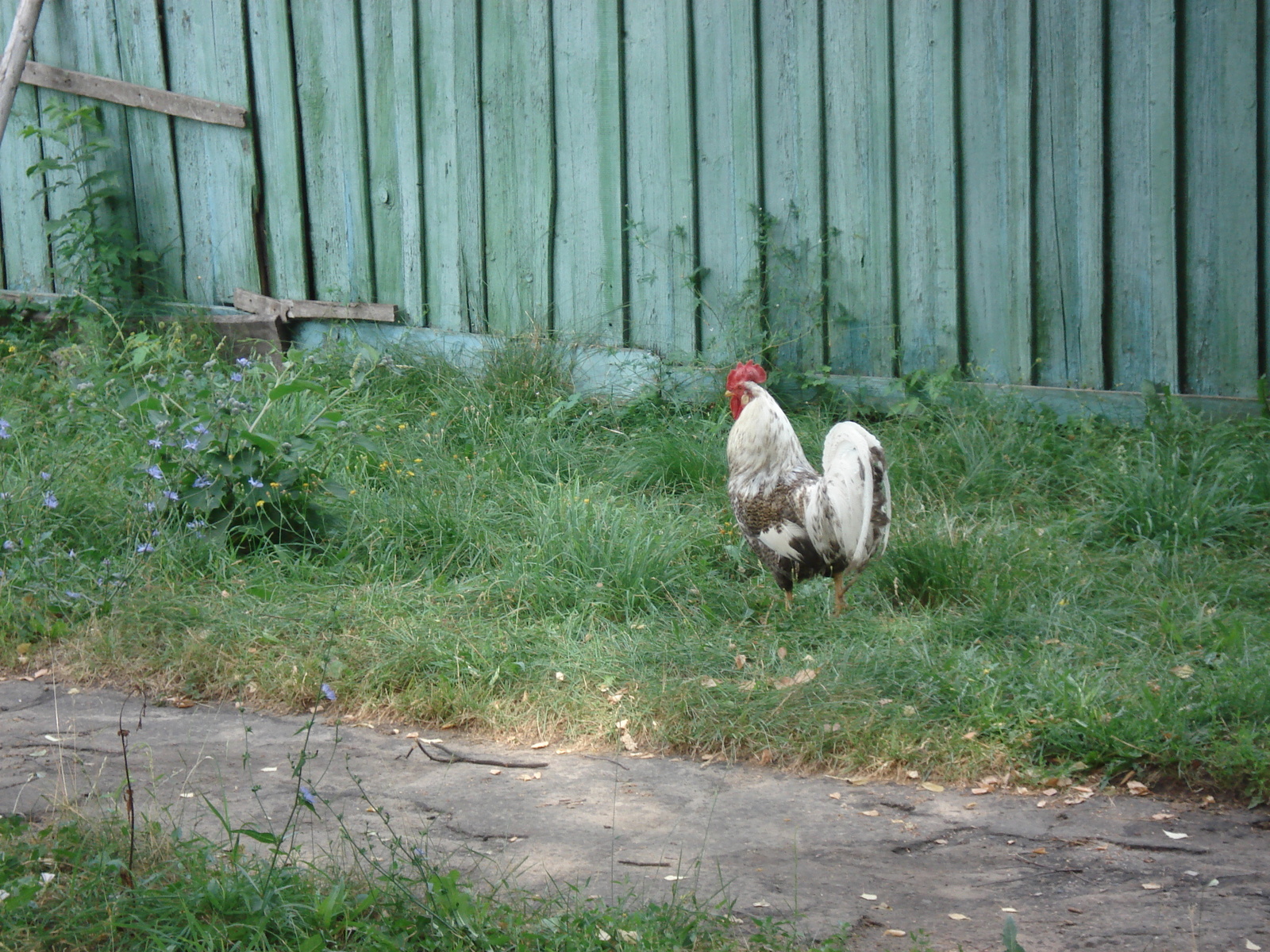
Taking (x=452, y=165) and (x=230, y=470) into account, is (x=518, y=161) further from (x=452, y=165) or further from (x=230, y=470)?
(x=230, y=470)

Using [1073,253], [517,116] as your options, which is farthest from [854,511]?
[517,116]

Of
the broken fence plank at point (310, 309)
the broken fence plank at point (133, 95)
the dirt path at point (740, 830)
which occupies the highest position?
the broken fence plank at point (133, 95)

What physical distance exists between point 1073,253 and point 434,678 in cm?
391

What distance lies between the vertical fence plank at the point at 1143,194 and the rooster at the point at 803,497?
2.06m

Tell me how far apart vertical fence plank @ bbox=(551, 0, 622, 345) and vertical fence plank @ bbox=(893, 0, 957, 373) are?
162 cm

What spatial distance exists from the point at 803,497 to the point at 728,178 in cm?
267

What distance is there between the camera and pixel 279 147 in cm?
768

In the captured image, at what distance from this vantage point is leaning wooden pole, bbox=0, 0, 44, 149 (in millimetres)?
7707

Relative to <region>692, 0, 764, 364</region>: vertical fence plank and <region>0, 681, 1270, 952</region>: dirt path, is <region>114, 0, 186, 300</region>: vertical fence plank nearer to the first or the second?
<region>692, 0, 764, 364</region>: vertical fence plank

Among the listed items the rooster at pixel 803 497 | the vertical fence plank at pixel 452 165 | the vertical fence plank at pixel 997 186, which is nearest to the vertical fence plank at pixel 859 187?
the vertical fence plank at pixel 997 186

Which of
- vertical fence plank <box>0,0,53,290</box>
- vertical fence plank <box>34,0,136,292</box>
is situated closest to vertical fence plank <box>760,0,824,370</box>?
vertical fence plank <box>34,0,136,292</box>

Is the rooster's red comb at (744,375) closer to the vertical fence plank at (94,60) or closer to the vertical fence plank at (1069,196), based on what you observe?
the vertical fence plank at (1069,196)

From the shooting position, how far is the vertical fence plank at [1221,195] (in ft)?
17.7

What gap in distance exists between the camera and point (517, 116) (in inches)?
275
